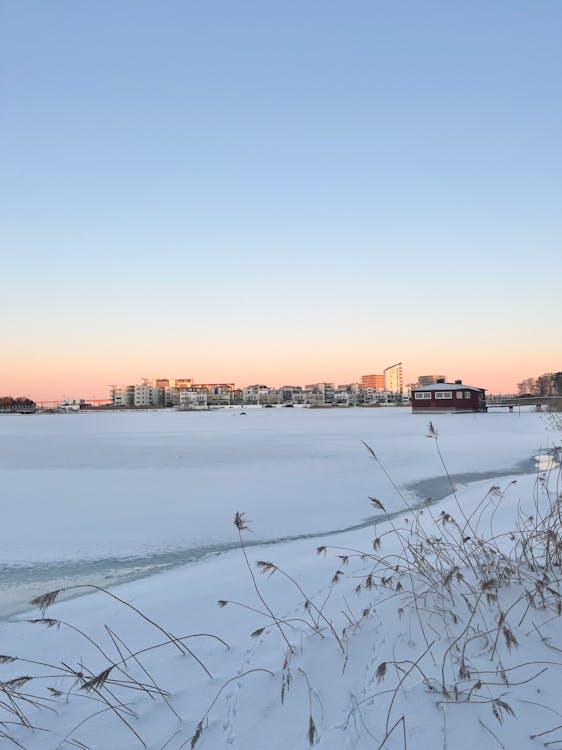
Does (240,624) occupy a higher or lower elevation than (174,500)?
higher

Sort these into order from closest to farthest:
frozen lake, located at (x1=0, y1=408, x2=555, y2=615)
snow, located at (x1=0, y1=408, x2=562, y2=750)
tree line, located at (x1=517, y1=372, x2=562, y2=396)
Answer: snow, located at (x1=0, y1=408, x2=562, y2=750)
frozen lake, located at (x1=0, y1=408, x2=555, y2=615)
tree line, located at (x1=517, y1=372, x2=562, y2=396)

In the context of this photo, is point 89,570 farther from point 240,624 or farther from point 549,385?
point 549,385

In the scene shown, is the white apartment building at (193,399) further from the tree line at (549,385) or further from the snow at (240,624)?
the snow at (240,624)

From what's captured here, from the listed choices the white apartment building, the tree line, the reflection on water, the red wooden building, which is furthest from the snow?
the white apartment building

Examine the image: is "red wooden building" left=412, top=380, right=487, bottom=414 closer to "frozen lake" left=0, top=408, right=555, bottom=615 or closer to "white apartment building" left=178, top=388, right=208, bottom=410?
"frozen lake" left=0, top=408, right=555, bottom=615

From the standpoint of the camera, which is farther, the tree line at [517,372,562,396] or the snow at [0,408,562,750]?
the tree line at [517,372,562,396]

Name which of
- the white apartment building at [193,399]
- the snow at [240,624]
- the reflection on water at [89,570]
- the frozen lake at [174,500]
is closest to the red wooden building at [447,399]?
the frozen lake at [174,500]

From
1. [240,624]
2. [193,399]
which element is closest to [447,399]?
[240,624]

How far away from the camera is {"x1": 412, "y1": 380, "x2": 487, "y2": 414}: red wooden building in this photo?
57531 mm

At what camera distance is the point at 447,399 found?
58.1m

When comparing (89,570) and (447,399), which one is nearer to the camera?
(89,570)

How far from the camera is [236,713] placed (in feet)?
6.42

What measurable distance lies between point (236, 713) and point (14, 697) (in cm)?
108

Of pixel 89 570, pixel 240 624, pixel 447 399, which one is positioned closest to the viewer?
pixel 240 624
